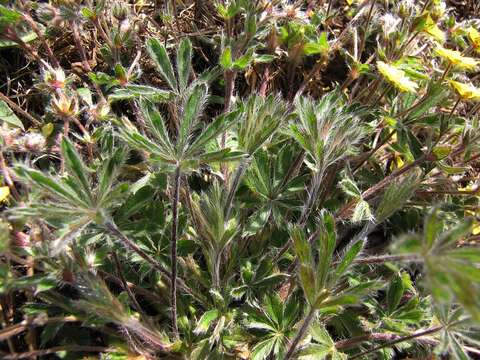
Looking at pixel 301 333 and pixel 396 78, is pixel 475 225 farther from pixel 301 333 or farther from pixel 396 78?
pixel 301 333

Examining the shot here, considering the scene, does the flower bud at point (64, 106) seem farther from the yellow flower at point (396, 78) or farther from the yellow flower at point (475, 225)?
the yellow flower at point (475, 225)

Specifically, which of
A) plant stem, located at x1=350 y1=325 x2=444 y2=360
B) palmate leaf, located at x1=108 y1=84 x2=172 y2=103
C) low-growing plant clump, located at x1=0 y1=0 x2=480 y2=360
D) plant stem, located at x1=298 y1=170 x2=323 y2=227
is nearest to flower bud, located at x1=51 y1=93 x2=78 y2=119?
low-growing plant clump, located at x1=0 y1=0 x2=480 y2=360

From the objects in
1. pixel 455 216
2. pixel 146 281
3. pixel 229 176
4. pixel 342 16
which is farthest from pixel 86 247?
pixel 342 16

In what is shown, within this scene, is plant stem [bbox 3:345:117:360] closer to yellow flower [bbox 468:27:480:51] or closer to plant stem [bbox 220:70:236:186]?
plant stem [bbox 220:70:236:186]

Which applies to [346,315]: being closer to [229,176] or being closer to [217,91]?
[229,176]

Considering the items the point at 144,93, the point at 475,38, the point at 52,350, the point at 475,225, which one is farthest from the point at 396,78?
the point at 52,350

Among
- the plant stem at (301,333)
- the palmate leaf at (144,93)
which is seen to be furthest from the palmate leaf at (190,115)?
the plant stem at (301,333)

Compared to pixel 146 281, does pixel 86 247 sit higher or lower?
higher
